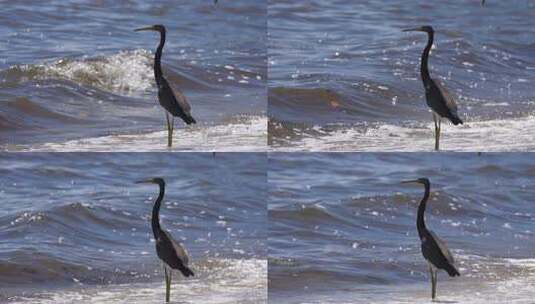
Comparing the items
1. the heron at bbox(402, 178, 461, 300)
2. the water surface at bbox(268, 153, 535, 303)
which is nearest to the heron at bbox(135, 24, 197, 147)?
the water surface at bbox(268, 153, 535, 303)

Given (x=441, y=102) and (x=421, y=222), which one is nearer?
(x=441, y=102)

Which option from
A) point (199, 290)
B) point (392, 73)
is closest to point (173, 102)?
point (199, 290)

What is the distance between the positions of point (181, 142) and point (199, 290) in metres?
0.65

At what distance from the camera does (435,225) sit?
7.16 metres

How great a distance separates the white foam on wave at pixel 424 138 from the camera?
21.1 ft

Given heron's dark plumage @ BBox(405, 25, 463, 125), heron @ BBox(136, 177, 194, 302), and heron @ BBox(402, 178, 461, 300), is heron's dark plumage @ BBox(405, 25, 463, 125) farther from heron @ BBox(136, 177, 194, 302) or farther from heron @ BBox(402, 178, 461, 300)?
heron @ BBox(136, 177, 194, 302)

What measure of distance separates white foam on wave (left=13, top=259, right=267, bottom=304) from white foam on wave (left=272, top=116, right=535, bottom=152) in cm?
58

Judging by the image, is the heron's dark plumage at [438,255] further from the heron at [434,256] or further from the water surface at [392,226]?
the water surface at [392,226]

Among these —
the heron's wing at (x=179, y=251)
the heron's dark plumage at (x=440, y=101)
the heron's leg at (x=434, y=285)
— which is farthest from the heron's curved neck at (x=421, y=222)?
the heron's wing at (x=179, y=251)

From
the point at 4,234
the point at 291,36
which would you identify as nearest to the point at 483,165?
the point at 291,36

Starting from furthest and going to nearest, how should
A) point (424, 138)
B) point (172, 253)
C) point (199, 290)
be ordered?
point (424, 138) < point (199, 290) < point (172, 253)

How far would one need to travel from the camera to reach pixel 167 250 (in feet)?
20.1

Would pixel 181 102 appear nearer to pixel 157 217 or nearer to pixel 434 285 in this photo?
pixel 157 217

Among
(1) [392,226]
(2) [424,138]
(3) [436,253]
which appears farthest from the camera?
(1) [392,226]
